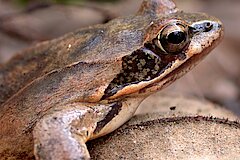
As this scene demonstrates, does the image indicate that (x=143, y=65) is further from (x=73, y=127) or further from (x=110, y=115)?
(x=73, y=127)

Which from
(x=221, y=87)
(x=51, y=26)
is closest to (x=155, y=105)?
(x=221, y=87)

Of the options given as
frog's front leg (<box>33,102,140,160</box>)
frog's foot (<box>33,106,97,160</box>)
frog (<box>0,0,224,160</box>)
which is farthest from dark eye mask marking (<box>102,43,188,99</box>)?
frog's foot (<box>33,106,97,160</box>)

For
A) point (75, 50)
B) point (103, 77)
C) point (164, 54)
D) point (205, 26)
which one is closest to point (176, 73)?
point (164, 54)

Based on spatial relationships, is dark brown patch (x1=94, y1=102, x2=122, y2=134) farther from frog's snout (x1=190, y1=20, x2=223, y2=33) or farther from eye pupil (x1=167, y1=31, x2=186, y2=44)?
frog's snout (x1=190, y1=20, x2=223, y2=33)

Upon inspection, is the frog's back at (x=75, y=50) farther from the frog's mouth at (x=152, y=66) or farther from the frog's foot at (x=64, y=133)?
the frog's foot at (x=64, y=133)

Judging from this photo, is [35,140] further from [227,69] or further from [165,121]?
[227,69]

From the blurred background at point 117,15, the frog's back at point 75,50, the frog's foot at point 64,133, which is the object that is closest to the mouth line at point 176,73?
the frog's back at point 75,50
